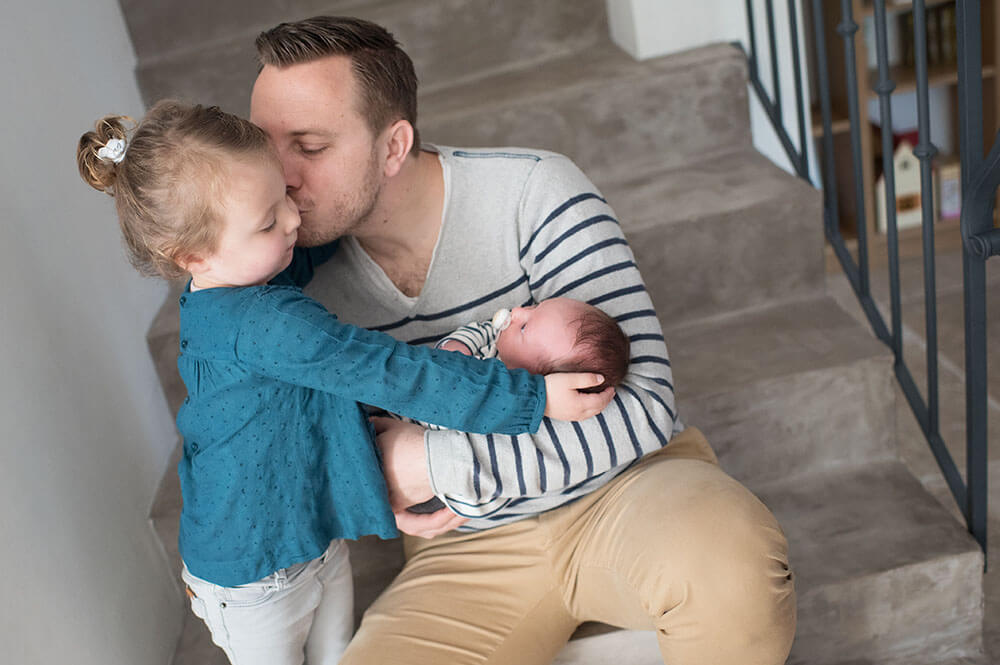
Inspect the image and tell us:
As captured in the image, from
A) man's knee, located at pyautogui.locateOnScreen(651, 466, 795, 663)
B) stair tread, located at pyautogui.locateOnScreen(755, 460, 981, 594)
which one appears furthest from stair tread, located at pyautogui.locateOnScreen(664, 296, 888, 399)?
man's knee, located at pyautogui.locateOnScreen(651, 466, 795, 663)

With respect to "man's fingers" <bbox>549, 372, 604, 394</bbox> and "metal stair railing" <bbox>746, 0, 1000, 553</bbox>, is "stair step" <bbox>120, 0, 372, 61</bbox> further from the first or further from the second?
"man's fingers" <bbox>549, 372, 604, 394</bbox>

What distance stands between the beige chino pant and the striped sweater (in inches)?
2.0

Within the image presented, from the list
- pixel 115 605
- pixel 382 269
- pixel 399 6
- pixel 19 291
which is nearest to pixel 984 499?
pixel 382 269

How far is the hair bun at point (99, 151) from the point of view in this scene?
3.82 feet

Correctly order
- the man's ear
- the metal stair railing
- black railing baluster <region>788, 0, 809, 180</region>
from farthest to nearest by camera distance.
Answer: black railing baluster <region>788, 0, 809, 180</region>, the man's ear, the metal stair railing

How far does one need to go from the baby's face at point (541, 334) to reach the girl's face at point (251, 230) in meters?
0.34

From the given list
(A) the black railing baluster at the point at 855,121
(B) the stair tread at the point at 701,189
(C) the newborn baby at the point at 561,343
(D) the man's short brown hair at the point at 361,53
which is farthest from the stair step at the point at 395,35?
(C) the newborn baby at the point at 561,343

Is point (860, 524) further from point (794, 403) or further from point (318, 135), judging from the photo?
point (318, 135)

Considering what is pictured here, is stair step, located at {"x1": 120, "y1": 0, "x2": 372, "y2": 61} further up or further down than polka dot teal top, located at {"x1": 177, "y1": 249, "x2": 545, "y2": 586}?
further up

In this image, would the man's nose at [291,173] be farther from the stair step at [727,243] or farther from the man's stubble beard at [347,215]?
the stair step at [727,243]

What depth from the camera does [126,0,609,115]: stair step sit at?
2.36m

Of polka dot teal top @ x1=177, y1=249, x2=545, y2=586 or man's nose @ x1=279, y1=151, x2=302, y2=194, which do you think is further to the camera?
man's nose @ x1=279, y1=151, x2=302, y2=194

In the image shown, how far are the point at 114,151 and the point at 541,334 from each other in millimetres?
597

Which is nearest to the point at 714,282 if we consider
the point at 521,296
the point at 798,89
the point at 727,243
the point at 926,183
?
the point at 727,243
